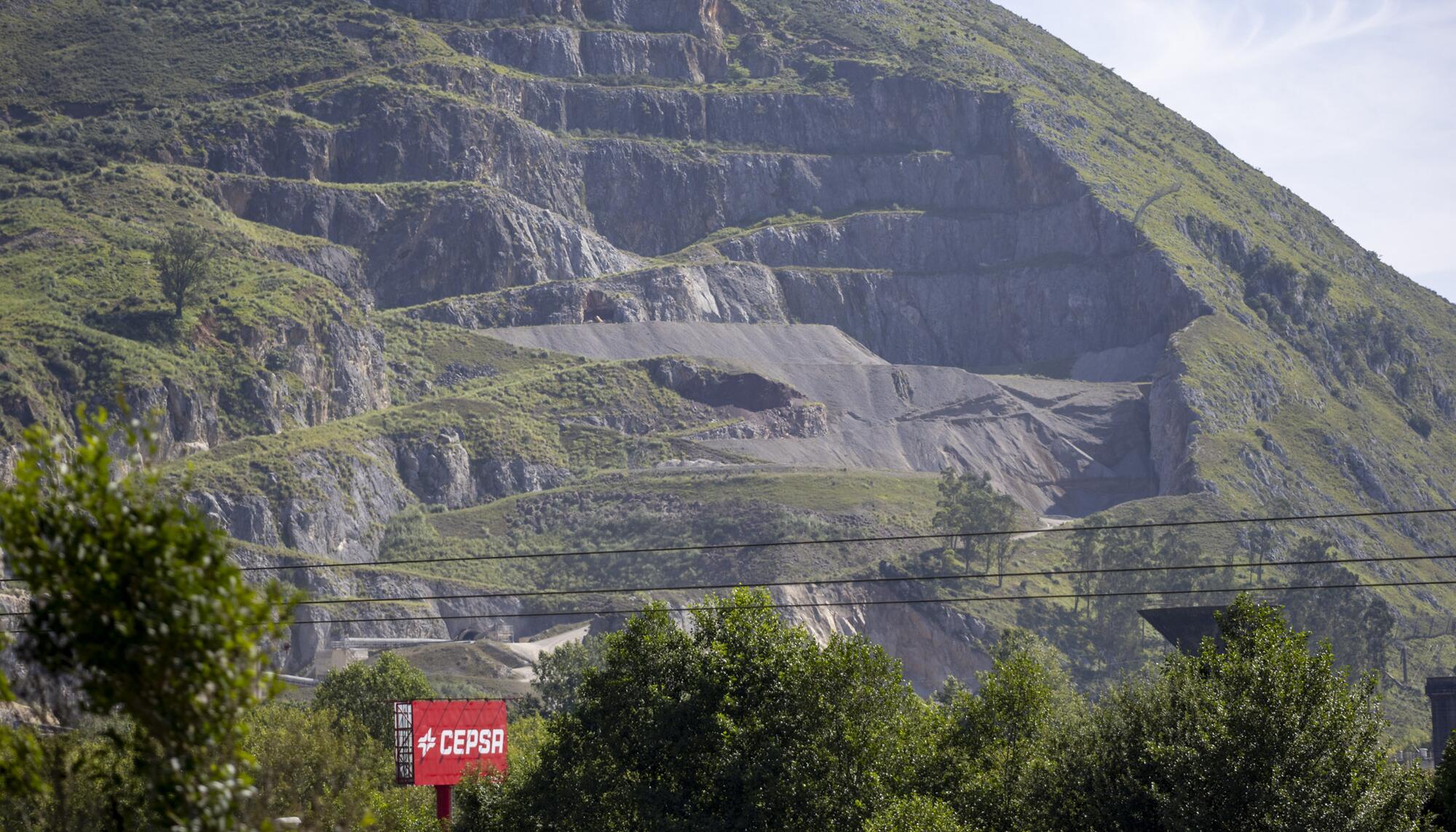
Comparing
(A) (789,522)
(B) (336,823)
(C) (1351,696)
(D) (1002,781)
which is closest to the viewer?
(B) (336,823)

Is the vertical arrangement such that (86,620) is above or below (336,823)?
above

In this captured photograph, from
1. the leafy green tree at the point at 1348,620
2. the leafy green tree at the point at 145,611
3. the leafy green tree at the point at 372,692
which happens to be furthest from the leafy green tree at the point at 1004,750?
the leafy green tree at the point at 1348,620

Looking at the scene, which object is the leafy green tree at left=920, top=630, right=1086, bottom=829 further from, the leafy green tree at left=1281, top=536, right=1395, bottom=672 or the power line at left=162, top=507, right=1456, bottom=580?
the leafy green tree at left=1281, top=536, right=1395, bottom=672

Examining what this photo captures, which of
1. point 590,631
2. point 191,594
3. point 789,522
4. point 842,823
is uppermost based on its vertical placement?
point 789,522

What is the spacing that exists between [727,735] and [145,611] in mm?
34486

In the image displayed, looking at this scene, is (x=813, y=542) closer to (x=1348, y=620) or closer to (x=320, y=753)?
(x=320, y=753)

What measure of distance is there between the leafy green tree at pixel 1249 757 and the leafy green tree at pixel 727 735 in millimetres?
6451

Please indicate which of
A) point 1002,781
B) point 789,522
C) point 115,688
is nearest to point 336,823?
point 115,688

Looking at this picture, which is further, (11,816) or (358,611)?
(358,611)

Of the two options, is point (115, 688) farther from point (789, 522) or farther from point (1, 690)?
point (789, 522)

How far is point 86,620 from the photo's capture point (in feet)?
50.7

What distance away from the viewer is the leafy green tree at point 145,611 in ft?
A: 50.2

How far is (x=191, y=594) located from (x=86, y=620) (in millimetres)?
1083

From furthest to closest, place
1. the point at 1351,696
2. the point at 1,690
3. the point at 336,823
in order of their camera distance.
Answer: the point at 1351,696
the point at 336,823
the point at 1,690
